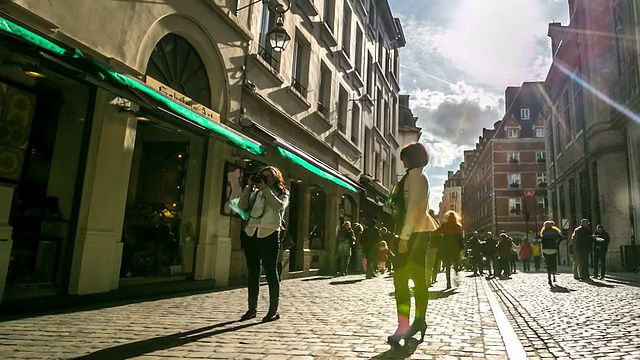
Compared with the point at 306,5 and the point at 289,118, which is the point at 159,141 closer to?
the point at 289,118

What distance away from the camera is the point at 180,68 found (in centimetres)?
883

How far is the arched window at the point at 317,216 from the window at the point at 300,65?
10.9ft

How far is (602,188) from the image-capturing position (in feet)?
71.6

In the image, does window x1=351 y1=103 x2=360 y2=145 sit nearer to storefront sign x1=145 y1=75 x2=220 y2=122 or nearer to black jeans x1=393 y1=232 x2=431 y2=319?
storefront sign x1=145 y1=75 x2=220 y2=122

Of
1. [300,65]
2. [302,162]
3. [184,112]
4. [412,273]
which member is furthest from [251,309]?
[300,65]

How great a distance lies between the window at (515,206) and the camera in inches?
2056

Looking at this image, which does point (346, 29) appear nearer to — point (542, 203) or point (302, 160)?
point (302, 160)

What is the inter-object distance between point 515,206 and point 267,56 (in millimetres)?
47704

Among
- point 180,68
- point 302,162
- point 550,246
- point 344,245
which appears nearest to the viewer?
point 180,68

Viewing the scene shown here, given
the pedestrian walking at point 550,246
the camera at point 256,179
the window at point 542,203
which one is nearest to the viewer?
the camera at point 256,179

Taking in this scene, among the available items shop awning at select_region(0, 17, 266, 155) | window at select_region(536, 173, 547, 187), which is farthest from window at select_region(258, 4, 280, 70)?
window at select_region(536, 173, 547, 187)

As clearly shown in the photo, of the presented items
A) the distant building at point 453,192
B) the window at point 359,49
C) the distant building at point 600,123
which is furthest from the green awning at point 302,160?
the distant building at point 453,192

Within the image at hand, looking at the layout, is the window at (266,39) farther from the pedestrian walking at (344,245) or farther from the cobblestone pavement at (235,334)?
the cobblestone pavement at (235,334)

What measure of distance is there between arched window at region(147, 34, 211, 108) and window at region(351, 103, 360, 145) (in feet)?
37.5
